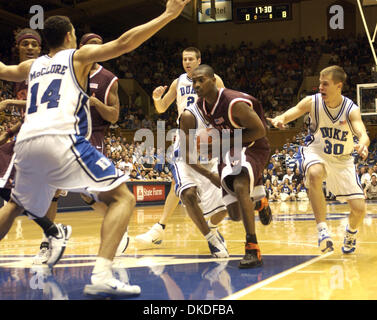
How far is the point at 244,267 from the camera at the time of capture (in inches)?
184

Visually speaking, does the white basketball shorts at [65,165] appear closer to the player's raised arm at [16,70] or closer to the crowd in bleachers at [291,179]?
the player's raised arm at [16,70]

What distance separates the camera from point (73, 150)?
11.7 feet

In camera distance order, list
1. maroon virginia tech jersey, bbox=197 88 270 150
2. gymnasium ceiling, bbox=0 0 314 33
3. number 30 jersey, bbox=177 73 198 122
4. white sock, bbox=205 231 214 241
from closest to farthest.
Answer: maroon virginia tech jersey, bbox=197 88 270 150, white sock, bbox=205 231 214 241, number 30 jersey, bbox=177 73 198 122, gymnasium ceiling, bbox=0 0 314 33

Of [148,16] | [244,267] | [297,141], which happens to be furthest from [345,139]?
[148,16]

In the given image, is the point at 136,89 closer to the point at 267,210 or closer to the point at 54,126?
the point at 267,210

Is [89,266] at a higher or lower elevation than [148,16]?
lower

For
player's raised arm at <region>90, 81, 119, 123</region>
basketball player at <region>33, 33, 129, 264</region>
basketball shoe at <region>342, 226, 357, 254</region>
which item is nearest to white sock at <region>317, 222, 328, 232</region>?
basketball shoe at <region>342, 226, 357, 254</region>

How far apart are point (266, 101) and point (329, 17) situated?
17.9 ft

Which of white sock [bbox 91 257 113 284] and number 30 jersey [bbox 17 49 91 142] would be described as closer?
white sock [bbox 91 257 113 284]

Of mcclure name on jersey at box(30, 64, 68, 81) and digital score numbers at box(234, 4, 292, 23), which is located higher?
digital score numbers at box(234, 4, 292, 23)

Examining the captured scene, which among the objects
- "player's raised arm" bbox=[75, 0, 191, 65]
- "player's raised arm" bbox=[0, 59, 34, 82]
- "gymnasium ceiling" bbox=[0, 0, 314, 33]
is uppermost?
"gymnasium ceiling" bbox=[0, 0, 314, 33]

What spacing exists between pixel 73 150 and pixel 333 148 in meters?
3.01

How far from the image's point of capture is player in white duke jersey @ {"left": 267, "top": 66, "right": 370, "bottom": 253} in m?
5.56

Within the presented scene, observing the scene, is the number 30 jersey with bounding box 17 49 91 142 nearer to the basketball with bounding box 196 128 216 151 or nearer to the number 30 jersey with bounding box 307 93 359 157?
the basketball with bounding box 196 128 216 151
